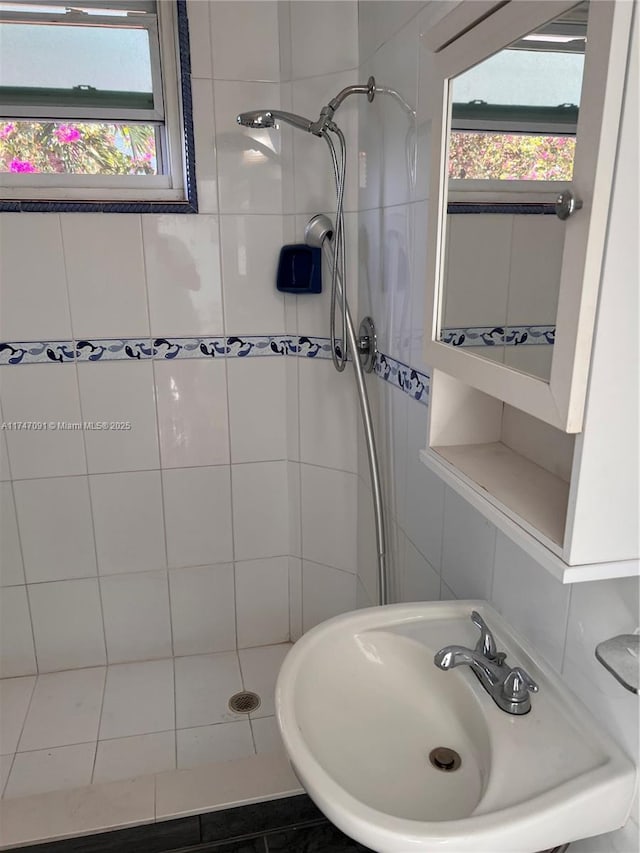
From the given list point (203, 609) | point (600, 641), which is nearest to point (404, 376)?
point (600, 641)

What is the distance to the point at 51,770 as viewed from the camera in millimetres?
1779

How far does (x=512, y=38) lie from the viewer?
2.52ft

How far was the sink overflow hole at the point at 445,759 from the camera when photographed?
3.31 feet

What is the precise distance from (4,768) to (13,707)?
0.28m

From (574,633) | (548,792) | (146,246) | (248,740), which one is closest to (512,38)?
(574,633)

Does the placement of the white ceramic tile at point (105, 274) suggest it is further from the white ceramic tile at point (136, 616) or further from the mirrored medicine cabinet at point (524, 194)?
the mirrored medicine cabinet at point (524, 194)

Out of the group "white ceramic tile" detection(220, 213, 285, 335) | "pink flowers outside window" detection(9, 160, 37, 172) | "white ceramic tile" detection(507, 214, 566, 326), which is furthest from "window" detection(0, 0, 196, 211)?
"white ceramic tile" detection(507, 214, 566, 326)

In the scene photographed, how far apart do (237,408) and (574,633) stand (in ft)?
4.64

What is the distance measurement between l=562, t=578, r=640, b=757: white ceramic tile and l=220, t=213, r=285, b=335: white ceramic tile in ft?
4.59

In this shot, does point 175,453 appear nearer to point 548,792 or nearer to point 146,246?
point 146,246

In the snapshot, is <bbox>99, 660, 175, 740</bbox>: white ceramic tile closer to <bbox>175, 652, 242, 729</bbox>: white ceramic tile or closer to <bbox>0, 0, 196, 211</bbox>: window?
<bbox>175, 652, 242, 729</bbox>: white ceramic tile

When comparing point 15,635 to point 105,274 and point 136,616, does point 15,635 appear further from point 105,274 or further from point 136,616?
point 105,274

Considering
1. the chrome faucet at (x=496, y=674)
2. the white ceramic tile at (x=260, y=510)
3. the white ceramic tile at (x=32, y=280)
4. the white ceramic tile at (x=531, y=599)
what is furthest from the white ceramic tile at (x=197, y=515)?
the chrome faucet at (x=496, y=674)

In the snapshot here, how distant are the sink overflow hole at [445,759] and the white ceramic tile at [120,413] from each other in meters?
1.38
